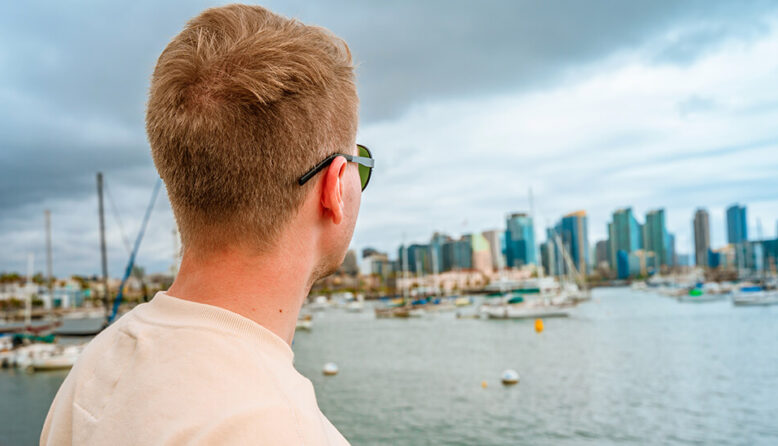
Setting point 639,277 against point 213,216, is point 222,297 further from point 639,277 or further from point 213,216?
point 639,277

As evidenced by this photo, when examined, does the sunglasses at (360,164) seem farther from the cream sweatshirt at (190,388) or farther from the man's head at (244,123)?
the cream sweatshirt at (190,388)

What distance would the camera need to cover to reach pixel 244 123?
88cm

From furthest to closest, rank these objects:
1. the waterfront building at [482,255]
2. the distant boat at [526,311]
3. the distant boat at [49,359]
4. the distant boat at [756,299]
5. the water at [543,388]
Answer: the waterfront building at [482,255], the distant boat at [756,299], the distant boat at [526,311], the distant boat at [49,359], the water at [543,388]

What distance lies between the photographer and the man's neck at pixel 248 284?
0.88 metres

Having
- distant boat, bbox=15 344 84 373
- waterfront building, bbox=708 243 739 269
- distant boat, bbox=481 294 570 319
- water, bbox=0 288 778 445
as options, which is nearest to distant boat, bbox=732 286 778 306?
distant boat, bbox=481 294 570 319

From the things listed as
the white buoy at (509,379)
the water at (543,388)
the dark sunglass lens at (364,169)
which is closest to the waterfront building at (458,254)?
the water at (543,388)

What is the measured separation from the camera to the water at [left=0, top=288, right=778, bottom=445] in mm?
19188

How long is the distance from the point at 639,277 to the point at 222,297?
19123 centimetres

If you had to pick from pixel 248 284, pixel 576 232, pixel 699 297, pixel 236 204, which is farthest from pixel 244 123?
pixel 576 232

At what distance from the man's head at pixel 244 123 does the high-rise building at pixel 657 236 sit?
20404 centimetres

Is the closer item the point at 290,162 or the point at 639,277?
the point at 290,162

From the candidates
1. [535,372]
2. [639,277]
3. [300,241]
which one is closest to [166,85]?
[300,241]

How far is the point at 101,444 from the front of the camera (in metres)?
0.73

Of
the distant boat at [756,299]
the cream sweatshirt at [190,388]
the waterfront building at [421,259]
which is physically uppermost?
the cream sweatshirt at [190,388]
